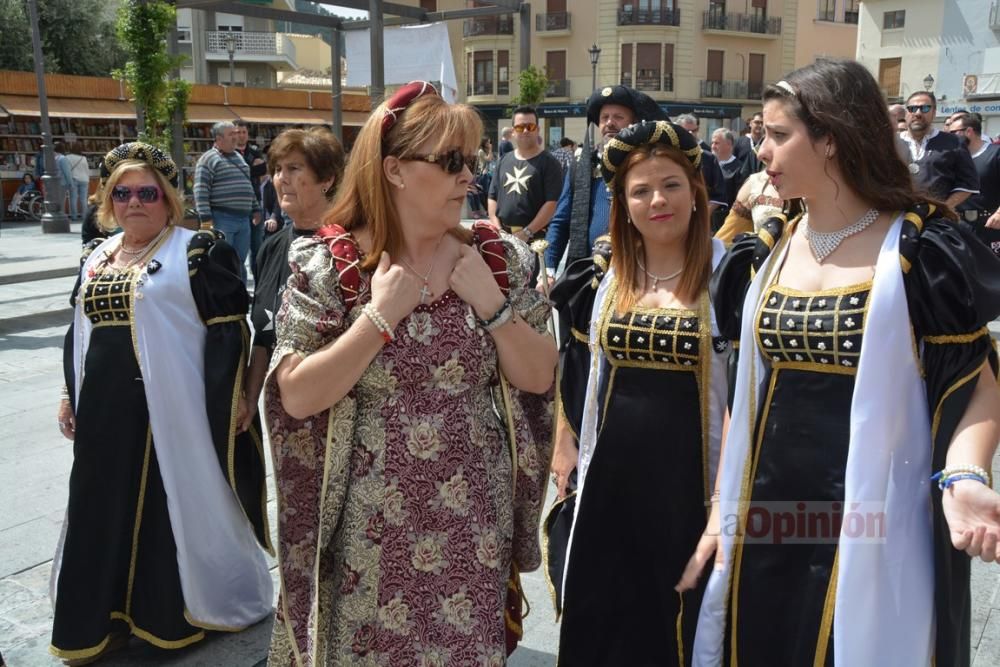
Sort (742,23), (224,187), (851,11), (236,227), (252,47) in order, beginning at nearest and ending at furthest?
(224,187) < (236,227) < (742,23) < (252,47) < (851,11)

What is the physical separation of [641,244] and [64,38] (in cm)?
2878

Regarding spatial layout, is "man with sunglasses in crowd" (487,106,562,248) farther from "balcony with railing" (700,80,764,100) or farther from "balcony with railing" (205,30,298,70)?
"balcony with railing" (205,30,298,70)

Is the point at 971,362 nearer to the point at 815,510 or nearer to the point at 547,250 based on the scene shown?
the point at 815,510

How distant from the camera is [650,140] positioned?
256 centimetres

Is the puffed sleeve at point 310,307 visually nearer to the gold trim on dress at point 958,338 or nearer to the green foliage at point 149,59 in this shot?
the gold trim on dress at point 958,338

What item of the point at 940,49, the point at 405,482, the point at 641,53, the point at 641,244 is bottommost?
the point at 405,482

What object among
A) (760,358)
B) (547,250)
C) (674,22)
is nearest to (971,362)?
→ (760,358)

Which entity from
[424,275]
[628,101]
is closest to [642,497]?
[424,275]


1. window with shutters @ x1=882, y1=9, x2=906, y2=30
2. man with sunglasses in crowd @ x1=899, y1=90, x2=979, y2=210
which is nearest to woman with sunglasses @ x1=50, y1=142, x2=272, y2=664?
man with sunglasses in crowd @ x1=899, y1=90, x2=979, y2=210

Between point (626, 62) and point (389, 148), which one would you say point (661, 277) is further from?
point (626, 62)

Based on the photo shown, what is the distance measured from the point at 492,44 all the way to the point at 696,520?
147 ft

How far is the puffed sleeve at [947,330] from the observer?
191 cm

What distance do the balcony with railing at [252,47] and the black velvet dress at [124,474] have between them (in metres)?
44.6

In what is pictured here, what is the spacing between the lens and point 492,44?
146 feet
